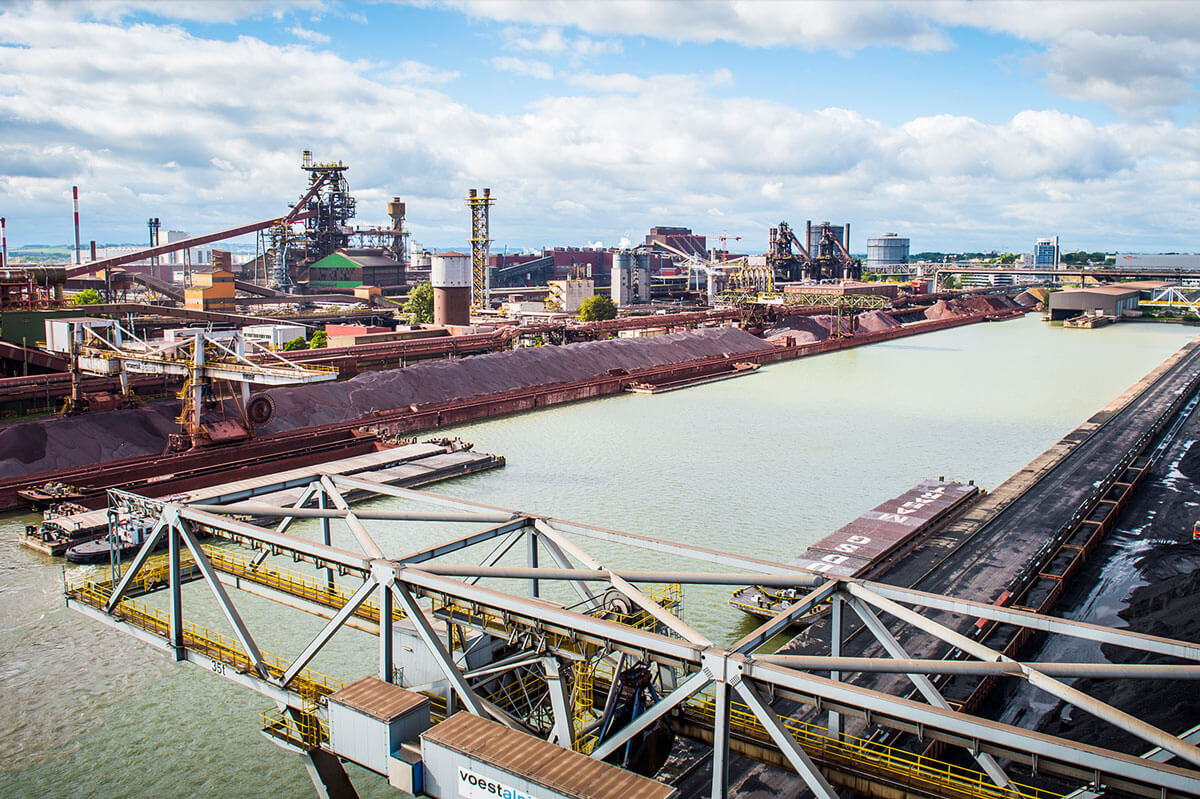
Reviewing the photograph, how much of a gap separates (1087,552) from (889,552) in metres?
4.07

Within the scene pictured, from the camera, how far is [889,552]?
16.6 metres

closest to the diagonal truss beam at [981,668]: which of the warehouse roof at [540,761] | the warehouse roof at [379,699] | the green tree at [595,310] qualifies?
the warehouse roof at [540,761]

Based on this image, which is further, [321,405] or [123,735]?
[321,405]

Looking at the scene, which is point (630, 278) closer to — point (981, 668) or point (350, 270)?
point (350, 270)

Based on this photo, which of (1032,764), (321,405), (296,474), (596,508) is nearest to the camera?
(1032,764)

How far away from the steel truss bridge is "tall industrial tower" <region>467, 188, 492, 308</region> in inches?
2170

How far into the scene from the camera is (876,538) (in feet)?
56.7

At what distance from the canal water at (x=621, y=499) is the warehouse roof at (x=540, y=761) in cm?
300

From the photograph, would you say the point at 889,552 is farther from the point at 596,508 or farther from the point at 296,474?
the point at 296,474

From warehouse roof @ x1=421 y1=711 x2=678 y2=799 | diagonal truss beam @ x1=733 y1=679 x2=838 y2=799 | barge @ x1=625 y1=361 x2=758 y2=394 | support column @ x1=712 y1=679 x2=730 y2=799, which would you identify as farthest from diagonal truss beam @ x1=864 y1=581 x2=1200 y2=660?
barge @ x1=625 y1=361 x2=758 y2=394

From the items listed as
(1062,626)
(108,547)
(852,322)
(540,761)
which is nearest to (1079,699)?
(1062,626)

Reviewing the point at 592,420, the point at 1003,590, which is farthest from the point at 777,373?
the point at 1003,590

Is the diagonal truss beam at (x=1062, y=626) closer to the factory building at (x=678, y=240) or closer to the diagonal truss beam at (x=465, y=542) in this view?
the diagonal truss beam at (x=465, y=542)

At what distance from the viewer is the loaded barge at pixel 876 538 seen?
14219mm
